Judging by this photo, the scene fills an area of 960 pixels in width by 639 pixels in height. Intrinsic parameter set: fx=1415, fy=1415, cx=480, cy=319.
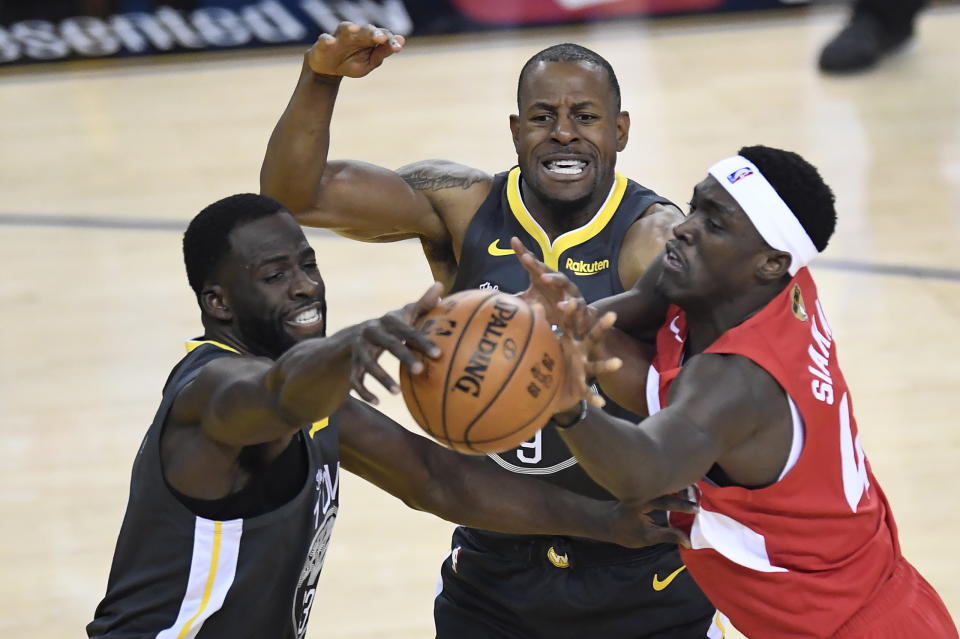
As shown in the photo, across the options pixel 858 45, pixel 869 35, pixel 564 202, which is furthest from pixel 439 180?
pixel 869 35

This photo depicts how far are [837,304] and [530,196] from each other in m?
3.68

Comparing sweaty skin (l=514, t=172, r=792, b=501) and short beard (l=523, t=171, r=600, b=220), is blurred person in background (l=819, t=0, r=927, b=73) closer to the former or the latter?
short beard (l=523, t=171, r=600, b=220)

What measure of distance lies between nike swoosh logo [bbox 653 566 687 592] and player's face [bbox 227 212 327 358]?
1.39 meters

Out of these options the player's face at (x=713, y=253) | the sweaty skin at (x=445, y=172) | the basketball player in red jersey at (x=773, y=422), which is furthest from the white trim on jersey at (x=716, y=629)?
the player's face at (x=713, y=253)

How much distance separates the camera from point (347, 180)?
14.3 feet

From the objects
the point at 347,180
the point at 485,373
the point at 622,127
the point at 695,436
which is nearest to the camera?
the point at 485,373

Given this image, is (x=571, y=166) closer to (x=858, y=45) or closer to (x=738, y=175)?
(x=738, y=175)

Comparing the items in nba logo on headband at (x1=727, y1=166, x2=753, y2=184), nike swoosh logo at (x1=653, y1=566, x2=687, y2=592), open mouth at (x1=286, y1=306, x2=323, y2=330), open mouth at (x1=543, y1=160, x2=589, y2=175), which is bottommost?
nike swoosh logo at (x1=653, y1=566, x2=687, y2=592)

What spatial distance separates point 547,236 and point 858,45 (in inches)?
300

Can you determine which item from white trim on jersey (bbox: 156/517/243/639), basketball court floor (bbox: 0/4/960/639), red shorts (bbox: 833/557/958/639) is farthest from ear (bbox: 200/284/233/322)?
basketball court floor (bbox: 0/4/960/639)

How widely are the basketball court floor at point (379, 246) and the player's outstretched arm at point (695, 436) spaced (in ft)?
7.60

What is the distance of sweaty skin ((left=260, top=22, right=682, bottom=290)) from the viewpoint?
4.06 meters

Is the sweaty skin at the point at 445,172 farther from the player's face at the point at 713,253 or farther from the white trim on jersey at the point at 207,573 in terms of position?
the white trim on jersey at the point at 207,573

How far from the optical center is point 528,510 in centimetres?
390
